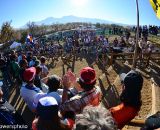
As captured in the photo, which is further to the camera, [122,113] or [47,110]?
[122,113]

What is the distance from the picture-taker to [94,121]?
2.78 m

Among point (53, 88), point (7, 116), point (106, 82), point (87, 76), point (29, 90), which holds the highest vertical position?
point (87, 76)

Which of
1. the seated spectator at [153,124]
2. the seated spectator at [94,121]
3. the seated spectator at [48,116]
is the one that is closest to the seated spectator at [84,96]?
the seated spectator at [48,116]

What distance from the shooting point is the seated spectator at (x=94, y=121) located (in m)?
2.74

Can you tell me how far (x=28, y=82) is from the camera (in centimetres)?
653

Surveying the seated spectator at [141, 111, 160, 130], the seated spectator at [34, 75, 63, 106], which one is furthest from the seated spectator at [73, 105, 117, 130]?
the seated spectator at [34, 75, 63, 106]

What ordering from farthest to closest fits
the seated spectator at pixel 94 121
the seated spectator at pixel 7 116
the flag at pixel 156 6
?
the flag at pixel 156 6, the seated spectator at pixel 7 116, the seated spectator at pixel 94 121

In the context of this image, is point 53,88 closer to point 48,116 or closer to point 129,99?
point 129,99

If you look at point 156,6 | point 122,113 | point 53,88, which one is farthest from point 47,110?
point 156,6

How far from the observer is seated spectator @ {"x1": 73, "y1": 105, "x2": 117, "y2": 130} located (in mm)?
2740

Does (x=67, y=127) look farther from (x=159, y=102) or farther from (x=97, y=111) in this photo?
(x=159, y=102)

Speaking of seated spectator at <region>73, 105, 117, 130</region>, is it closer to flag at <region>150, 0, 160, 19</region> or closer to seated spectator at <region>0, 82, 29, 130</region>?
seated spectator at <region>0, 82, 29, 130</region>

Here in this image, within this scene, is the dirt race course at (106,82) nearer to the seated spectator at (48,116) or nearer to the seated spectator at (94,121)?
the seated spectator at (48,116)

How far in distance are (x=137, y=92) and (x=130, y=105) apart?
204mm
